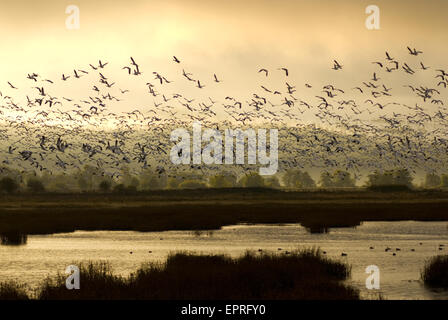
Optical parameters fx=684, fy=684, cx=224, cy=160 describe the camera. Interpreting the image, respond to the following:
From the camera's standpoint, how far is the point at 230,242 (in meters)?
50.0

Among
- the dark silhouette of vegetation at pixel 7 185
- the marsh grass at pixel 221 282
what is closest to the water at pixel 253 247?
the marsh grass at pixel 221 282

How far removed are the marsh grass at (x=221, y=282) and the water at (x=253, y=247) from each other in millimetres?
1973

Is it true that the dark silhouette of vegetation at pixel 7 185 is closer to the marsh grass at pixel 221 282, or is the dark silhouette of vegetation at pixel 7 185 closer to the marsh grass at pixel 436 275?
the marsh grass at pixel 221 282

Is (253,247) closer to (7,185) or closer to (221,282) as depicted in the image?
(221,282)

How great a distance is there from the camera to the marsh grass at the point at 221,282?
81.5 ft

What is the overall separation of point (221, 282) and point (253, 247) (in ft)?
61.9

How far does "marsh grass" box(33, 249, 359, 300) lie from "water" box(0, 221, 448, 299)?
1.97 metres

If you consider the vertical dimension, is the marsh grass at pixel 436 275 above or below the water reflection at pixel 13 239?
above

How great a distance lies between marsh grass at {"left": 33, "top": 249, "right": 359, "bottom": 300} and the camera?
24.8m

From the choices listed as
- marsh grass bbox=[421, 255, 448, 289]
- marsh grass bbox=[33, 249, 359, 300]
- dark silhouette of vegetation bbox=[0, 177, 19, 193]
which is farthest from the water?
dark silhouette of vegetation bbox=[0, 177, 19, 193]

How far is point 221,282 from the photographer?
2730 centimetres

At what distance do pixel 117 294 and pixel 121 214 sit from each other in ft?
191
